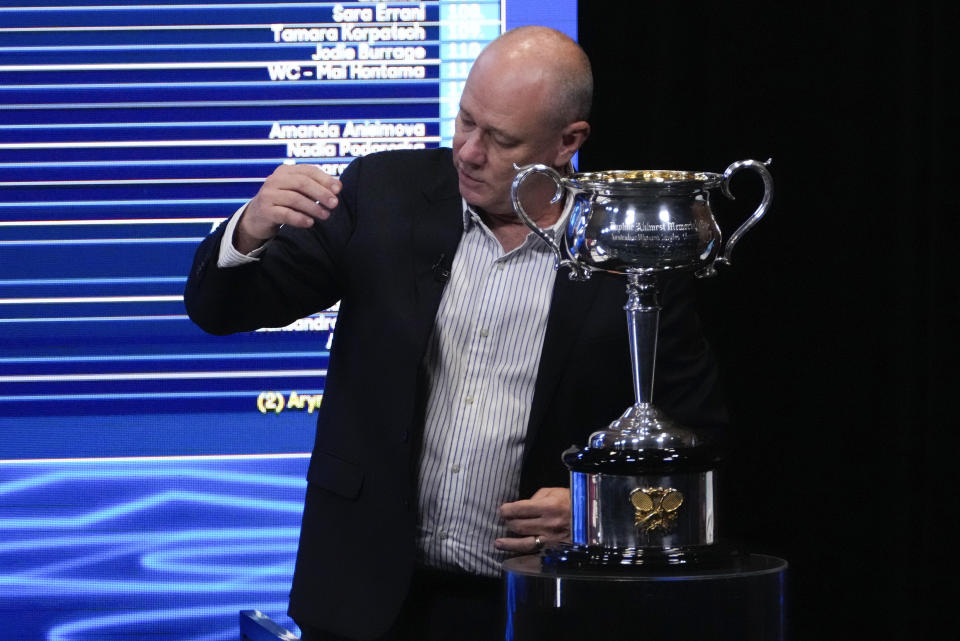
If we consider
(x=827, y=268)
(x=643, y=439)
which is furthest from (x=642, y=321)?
(x=827, y=268)

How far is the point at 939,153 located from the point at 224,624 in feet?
6.53

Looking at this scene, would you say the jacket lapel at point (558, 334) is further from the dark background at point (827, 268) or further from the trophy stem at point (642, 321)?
the dark background at point (827, 268)

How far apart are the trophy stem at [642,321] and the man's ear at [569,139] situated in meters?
0.62

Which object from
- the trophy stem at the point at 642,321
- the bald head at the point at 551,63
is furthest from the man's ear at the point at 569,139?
the trophy stem at the point at 642,321

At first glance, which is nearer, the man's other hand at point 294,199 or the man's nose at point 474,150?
the man's other hand at point 294,199

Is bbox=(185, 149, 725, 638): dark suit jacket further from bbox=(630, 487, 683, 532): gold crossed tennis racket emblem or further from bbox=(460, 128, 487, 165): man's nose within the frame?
bbox=(630, 487, 683, 532): gold crossed tennis racket emblem

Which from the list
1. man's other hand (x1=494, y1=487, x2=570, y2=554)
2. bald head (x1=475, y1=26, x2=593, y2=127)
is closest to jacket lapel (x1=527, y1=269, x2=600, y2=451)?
man's other hand (x1=494, y1=487, x2=570, y2=554)

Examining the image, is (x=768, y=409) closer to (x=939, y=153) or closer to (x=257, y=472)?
(x=939, y=153)

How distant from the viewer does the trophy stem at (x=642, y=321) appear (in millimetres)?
1617

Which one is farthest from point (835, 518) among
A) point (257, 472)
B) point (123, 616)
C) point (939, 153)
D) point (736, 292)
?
point (123, 616)

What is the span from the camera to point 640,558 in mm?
1544

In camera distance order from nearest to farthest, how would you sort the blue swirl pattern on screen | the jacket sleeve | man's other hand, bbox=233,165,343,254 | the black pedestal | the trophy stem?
the black pedestal
the trophy stem
man's other hand, bbox=233,165,343,254
the jacket sleeve
the blue swirl pattern on screen

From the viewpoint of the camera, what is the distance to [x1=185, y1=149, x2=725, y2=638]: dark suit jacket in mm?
1988

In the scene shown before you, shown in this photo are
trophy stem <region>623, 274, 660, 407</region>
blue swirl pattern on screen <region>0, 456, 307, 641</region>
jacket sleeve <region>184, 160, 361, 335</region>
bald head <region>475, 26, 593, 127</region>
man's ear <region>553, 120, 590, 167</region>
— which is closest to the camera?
trophy stem <region>623, 274, 660, 407</region>
